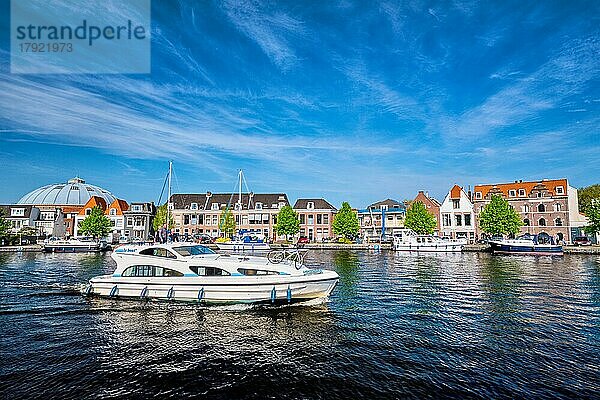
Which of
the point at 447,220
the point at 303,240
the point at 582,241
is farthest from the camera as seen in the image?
the point at 447,220

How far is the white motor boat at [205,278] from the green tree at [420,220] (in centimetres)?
6477

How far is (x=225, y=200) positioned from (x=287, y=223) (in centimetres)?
2303

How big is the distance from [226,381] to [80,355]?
18.5ft

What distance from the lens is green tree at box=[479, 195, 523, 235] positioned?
2904 inches

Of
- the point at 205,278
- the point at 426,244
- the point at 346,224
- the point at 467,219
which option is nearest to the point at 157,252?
the point at 205,278

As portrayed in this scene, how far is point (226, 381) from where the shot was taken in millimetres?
11383

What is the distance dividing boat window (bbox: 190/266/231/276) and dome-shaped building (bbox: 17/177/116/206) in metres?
133

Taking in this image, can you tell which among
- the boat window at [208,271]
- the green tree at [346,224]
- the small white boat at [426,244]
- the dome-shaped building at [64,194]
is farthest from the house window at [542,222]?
the dome-shaped building at [64,194]

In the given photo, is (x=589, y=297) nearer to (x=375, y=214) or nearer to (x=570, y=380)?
(x=570, y=380)

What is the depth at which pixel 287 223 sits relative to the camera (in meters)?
88.9

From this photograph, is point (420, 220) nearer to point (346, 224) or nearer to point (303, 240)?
point (346, 224)

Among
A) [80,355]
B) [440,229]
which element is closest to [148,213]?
[440,229]

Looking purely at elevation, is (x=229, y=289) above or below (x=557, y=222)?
below

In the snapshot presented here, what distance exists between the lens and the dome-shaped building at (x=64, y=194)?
474ft
